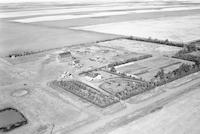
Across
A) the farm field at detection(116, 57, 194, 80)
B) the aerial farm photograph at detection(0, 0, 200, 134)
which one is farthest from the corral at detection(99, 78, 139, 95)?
the farm field at detection(116, 57, 194, 80)

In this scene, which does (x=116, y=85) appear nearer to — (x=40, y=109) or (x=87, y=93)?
(x=87, y=93)

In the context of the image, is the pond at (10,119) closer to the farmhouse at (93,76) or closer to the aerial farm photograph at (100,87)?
the aerial farm photograph at (100,87)

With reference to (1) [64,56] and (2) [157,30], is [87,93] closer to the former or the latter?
(1) [64,56]

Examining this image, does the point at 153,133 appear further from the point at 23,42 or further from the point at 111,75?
the point at 23,42

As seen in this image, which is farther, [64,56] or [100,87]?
[64,56]

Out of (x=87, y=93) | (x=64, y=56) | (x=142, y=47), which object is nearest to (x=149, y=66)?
(x=87, y=93)

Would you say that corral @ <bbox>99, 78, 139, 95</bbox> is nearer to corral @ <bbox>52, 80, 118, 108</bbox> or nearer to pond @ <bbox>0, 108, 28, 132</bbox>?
corral @ <bbox>52, 80, 118, 108</bbox>

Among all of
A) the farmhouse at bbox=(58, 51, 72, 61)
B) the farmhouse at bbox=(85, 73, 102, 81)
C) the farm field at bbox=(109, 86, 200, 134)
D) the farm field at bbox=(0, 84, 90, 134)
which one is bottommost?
the farm field at bbox=(109, 86, 200, 134)

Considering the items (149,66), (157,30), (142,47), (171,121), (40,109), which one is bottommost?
(171,121)

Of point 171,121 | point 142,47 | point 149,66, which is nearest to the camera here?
point 171,121

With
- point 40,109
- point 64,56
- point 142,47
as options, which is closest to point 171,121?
point 40,109

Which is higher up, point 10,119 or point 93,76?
point 93,76

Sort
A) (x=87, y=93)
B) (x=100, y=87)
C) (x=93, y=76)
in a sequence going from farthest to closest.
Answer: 1. (x=93, y=76)
2. (x=100, y=87)
3. (x=87, y=93)
